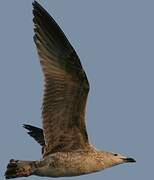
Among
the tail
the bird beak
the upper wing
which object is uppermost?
the upper wing

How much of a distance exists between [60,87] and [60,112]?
422mm

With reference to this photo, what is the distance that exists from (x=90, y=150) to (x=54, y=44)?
6.11 ft

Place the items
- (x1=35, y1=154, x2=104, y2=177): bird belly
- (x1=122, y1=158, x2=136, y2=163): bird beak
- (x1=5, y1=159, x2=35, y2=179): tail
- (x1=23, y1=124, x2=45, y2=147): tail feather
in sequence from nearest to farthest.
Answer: (x1=35, y1=154, x2=104, y2=177): bird belly, (x1=5, y1=159, x2=35, y2=179): tail, (x1=122, y1=158, x2=136, y2=163): bird beak, (x1=23, y1=124, x2=45, y2=147): tail feather

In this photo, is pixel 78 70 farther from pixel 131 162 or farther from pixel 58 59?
pixel 131 162

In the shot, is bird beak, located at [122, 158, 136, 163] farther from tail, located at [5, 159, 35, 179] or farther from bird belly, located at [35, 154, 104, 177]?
tail, located at [5, 159, 35, 179]

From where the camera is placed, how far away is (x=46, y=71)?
43.5ft

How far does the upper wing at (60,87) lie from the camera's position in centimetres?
1314

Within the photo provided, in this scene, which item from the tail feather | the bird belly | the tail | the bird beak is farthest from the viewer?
the tail feather

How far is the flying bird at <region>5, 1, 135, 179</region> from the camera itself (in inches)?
516

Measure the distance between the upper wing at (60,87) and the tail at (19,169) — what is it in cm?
47

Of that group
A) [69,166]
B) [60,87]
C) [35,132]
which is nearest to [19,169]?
[69,166]

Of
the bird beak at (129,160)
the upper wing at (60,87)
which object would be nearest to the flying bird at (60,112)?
the upper wing at (60,87)

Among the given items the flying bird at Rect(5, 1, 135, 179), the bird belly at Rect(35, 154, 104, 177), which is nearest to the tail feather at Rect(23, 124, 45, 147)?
the flying bird at Rect(5, 1, 135, 179)

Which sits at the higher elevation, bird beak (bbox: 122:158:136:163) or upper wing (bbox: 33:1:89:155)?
upper wing (bbox: 33:1:89:155)
